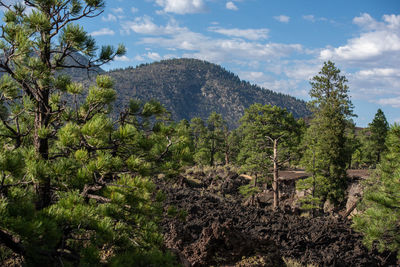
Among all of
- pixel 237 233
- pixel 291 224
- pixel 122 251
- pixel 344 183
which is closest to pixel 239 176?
pixel 344 183

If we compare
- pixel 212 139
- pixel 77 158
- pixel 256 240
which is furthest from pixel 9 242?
pixel 212 139

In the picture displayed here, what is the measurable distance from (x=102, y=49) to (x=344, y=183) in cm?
2251

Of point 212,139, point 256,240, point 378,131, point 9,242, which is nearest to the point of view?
point 9,242

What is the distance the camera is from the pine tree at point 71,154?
3.33 metres

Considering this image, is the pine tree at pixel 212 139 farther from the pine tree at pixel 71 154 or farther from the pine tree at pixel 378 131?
the pine tree at pixel 71 154

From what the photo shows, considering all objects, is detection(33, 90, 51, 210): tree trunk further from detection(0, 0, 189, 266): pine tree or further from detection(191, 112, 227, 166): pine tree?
detection(191, 112, 227, 166): pine tree

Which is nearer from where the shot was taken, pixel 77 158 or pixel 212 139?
pixel 77 158

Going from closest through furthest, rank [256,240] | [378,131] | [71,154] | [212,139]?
[71,154]
[256,240]
[378,131]
[212,139]

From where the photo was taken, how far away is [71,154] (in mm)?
4094

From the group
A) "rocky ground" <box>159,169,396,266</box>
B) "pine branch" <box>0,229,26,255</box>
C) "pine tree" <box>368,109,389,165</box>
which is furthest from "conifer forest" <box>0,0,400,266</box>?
"pine tree" <box>368,109,389,165</box>

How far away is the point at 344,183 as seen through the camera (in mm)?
22891

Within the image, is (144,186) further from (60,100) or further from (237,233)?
(237,233)

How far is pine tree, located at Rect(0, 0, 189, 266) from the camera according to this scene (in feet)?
10.9

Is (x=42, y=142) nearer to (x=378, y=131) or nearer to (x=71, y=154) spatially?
(x=71, y=154)
